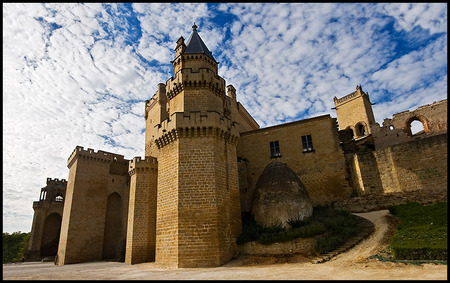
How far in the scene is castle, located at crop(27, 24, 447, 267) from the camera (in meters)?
14.6

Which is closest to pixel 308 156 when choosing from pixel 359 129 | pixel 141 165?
pixel 141 165

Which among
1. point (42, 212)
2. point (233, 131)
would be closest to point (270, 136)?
point (233, 131)

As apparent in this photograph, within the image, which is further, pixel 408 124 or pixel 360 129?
pixel 360 129

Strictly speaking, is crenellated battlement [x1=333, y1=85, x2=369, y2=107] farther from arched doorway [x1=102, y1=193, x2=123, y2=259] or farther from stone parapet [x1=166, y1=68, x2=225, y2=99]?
arched doorway [x1=102, y1=193, x2=123, y2=259]

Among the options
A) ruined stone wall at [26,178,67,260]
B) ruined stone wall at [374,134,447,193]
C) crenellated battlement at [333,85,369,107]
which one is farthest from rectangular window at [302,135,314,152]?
ruined stone wall at [26,178,67,260]

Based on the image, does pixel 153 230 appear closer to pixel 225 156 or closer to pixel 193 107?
pixel 225 156

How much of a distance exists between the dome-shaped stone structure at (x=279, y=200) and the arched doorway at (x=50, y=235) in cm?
2927

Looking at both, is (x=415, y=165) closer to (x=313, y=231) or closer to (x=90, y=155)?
(x=313, y=231)

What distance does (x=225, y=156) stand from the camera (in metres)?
16.4

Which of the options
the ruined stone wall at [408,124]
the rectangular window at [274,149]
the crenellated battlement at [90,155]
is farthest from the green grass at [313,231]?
the crenellated battlement at [90,155]

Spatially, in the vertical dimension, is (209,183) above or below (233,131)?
below

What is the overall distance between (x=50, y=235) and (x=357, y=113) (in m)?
43.8

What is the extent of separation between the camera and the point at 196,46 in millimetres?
20703

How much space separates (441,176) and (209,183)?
15527mm
